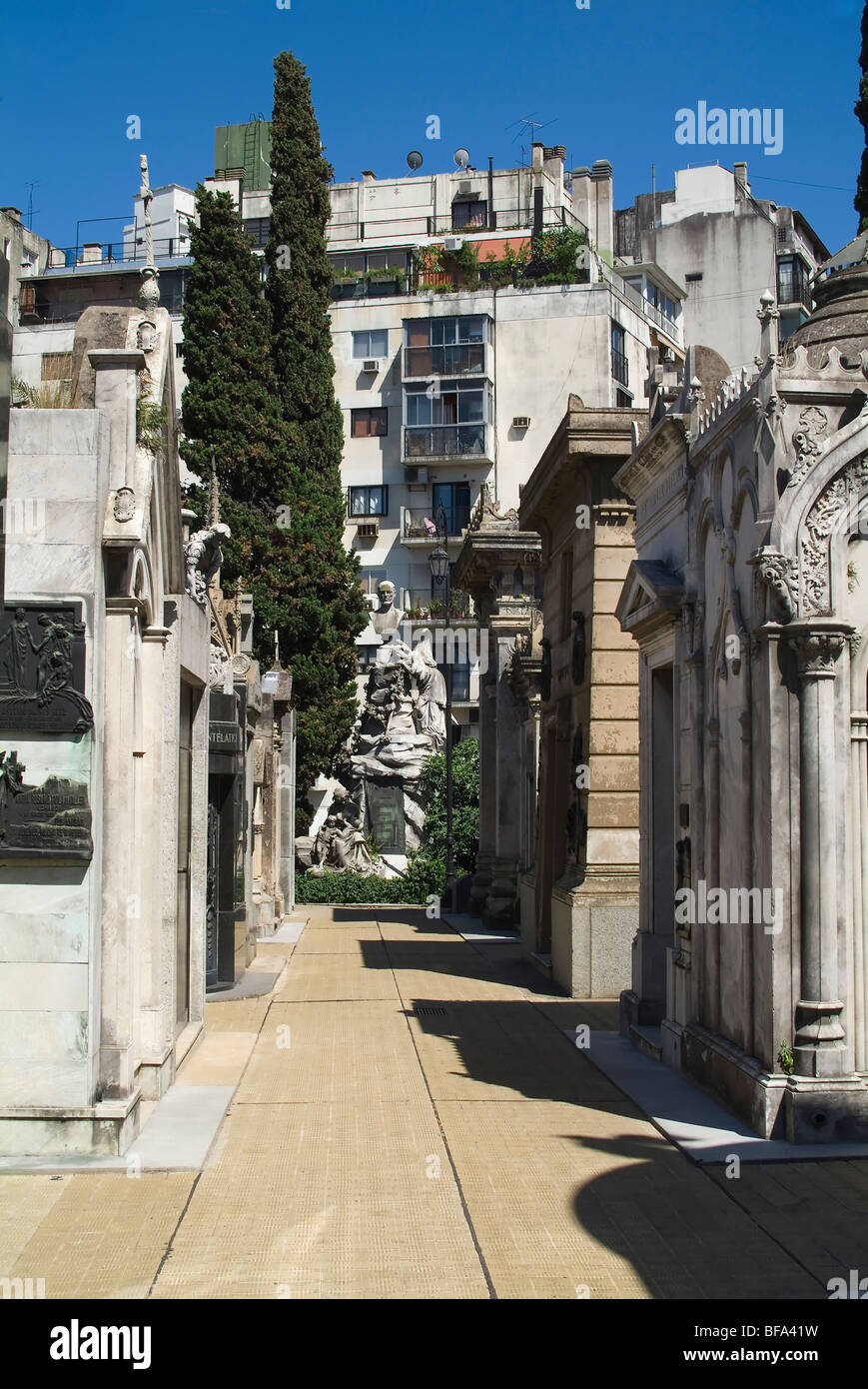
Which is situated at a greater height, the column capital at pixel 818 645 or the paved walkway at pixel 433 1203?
the column capital at pixel 818 645

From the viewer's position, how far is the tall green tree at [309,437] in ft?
118

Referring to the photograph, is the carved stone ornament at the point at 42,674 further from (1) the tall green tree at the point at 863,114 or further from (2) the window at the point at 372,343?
(2) the window at the point at 372,343

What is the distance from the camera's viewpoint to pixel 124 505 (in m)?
8.63

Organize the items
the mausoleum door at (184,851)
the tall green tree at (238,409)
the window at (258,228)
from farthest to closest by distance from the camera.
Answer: the window at (258,228)
the tall green tree at (238,409)
the mausoleum door at (184,851)

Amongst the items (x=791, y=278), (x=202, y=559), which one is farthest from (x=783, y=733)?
(x=791, y=278)

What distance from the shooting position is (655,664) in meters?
12.9

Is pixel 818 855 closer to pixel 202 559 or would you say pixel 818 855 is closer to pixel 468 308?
pixel 202 559

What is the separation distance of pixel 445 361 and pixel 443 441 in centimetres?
253

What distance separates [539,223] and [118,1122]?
44239 millimetres

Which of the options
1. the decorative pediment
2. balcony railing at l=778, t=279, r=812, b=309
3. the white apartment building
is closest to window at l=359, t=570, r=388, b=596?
the white apartment building

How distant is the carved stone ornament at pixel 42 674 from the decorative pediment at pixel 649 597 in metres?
5.12

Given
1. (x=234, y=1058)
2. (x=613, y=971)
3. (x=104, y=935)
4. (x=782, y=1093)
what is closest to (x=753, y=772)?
(x=782, y=1093)

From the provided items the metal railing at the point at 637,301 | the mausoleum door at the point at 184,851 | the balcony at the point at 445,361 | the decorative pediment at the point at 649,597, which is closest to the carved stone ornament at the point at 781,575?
the decorative pediment at the point at 649,597

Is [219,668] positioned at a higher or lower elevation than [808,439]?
lower
